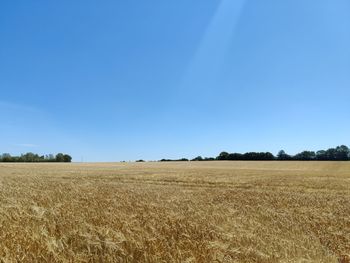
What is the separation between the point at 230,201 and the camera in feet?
48.8

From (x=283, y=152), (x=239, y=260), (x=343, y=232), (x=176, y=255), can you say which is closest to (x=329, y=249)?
(x=343, y=232)

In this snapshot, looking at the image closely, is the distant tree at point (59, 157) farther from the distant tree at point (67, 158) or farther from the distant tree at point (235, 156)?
the distant tree at point (235, 156)

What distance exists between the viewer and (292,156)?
128 meters

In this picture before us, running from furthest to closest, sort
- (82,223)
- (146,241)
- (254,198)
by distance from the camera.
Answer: (254,198)
(82,223)
(146,241)

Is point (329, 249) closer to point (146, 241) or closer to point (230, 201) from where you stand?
point (146, 241)

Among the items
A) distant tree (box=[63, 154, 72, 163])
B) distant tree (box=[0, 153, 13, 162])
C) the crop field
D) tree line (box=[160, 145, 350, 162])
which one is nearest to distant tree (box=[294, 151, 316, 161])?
tree line (box=[160, 145, 350, 162])

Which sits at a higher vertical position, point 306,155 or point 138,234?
point 306,155

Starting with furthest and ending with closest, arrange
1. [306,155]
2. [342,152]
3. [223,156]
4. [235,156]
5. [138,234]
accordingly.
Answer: [342,152] → [306,155] → [223,156] → [235,156] → [138,234]

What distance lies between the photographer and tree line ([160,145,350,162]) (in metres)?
122

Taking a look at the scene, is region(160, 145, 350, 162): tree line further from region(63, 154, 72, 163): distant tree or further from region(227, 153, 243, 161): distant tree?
region(63, 154, 72, 163): distant tree

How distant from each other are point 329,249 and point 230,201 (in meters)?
6.66

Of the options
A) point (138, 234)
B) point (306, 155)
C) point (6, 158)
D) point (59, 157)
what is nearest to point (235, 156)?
point (306, 155)

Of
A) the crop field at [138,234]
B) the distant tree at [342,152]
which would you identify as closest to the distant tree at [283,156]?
the distant tree at [342,152]

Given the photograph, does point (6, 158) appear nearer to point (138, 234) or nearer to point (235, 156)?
point (235, 156)
